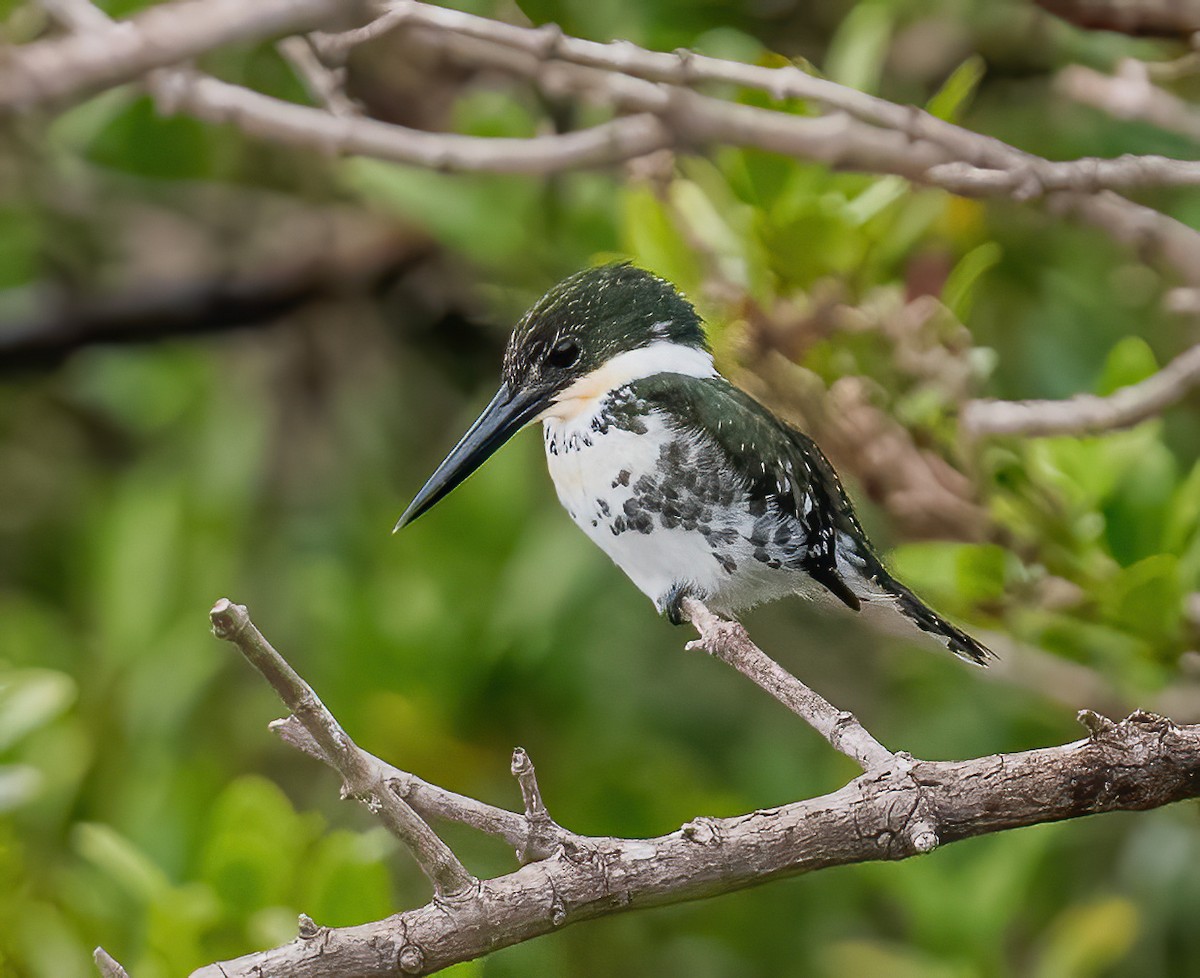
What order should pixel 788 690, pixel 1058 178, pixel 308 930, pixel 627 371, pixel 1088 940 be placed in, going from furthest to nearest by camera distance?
pixel 1088 940 → pixel 1058 178 → pixel 627 371 → pixel 788 690 → pixel 308 930

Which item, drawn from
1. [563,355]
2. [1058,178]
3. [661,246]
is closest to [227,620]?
[563,355]

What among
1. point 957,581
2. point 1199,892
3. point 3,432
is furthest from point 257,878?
point 3,432

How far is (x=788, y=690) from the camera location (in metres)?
0.87

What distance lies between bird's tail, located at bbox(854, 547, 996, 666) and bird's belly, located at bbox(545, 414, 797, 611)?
0.07m

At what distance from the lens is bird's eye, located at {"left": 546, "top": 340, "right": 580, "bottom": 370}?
0.91 m

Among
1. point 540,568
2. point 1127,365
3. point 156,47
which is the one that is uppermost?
point 156,47

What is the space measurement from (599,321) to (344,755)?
1.10ft

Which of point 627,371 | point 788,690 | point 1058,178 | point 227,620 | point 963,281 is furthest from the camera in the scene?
point 963,281

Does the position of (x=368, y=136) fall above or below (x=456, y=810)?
above

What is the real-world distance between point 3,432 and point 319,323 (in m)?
0.56

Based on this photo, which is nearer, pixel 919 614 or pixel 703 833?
pixel 703 833

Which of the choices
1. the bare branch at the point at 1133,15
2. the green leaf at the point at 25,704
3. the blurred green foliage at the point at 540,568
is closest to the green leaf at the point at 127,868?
the blurred green foliage at the point at 540,568

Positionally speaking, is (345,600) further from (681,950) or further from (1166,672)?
(1166,672)

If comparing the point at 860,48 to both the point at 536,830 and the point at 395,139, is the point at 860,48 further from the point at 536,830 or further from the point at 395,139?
the point at 536,830
